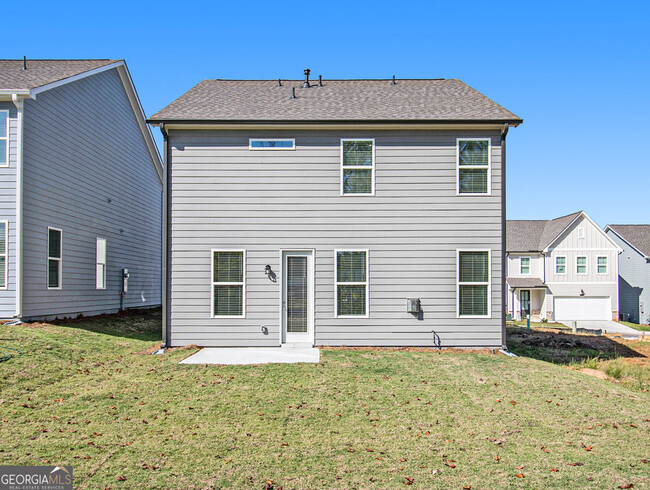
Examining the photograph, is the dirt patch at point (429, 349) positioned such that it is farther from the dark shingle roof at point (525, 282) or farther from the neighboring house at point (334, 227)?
the dark shingle roof at point (525, 282)

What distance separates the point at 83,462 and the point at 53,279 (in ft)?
28.7

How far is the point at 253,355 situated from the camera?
29.6ft

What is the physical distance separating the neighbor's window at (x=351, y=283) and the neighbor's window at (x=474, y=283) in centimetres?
203

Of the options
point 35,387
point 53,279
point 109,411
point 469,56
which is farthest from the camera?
point 469,56

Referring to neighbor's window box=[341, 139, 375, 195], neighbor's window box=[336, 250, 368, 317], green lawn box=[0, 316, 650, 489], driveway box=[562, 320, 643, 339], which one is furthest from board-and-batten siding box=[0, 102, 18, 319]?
driveway box=[562, 320, 643, 339]

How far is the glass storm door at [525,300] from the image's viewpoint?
2933 centimetres

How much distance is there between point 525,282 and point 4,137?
27.3 m

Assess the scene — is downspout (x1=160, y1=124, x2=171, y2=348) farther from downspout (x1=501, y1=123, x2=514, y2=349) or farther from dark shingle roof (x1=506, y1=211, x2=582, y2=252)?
dark shingle roof (x1=506, y1=211, x2=582, y2=252)

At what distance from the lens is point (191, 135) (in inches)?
395

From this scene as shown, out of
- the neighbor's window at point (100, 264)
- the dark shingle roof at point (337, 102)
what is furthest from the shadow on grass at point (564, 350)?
the neighbor's window at point (100, 264)

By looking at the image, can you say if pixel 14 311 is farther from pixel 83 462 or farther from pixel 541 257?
pixel 541 257

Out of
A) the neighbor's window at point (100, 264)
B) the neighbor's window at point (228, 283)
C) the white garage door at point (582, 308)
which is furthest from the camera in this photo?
the white garage door at point (582, 308)

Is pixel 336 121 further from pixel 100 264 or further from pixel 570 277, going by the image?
pixel 570 277

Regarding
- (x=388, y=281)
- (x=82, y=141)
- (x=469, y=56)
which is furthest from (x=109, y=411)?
(x=469, y=56)
